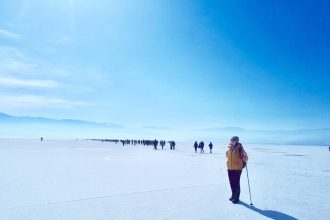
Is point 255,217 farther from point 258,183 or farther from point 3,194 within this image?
point 3,194

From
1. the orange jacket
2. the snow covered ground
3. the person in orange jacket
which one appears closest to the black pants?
the person in orange jacket

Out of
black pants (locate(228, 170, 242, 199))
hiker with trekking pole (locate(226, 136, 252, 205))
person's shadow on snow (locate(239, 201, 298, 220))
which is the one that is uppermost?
hiker with trekking pole (locate(226, 136, 252, 205))

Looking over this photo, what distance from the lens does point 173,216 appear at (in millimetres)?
6312

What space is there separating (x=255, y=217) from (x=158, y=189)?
12.3 ft

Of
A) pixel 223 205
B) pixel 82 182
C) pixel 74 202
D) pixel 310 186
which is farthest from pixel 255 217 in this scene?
pixel 82 182

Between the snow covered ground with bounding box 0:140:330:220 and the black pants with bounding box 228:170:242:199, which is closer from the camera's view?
the snow covered ground with bounding box 0:140:330:220

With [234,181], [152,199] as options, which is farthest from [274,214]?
[152,199]

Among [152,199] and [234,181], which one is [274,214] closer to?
[234,181]

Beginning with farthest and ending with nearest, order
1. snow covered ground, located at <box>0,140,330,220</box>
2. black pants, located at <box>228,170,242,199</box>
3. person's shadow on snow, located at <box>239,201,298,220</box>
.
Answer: black pants, located at <box>228,170,242,199</box> < snow covered ground, located at <box>0,140,330,220</box> < person's shadow on snow, located at <box>239,201,298,220</box>

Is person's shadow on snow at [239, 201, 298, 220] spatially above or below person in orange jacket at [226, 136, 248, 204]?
below

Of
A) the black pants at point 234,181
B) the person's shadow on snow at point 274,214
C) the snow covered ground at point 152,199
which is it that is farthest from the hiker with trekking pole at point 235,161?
the person's shadow on snow at point 274,214

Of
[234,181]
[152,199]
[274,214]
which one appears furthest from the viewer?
[234,181]

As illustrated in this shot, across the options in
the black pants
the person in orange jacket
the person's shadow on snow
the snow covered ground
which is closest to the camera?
the person's shadow on snow

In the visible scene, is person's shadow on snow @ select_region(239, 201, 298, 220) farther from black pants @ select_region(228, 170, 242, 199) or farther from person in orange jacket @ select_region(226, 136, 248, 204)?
person in orange jacket @ select_region(226, 136, 248, 204)
